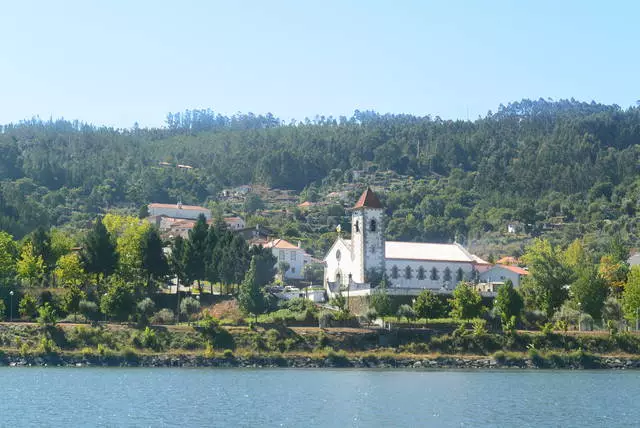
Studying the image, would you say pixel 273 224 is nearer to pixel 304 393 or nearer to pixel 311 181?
pixel 311 181

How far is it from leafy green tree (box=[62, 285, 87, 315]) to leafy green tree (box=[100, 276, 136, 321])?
1829 mm

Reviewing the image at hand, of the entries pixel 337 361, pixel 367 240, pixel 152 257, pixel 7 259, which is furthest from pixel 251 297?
pixel 7 259

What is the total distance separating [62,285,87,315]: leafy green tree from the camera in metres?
77.1

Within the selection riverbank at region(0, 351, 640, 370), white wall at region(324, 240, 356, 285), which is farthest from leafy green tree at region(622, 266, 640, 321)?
white wall at region(324, 240, 356, 285)

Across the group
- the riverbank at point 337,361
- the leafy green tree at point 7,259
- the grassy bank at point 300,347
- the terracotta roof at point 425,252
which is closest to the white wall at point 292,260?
the terracotta roof at point 425,252

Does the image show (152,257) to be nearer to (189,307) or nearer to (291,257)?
(189,307)

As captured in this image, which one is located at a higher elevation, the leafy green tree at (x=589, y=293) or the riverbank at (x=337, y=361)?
the leafy green tree at (x=589, y=293)

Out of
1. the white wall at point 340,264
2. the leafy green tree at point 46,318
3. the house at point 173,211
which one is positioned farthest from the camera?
the house at point 173,211

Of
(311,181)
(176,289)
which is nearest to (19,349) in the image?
(176,289)

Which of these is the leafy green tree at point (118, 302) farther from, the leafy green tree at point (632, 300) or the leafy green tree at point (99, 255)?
the leafy green tree at point (632, 300)

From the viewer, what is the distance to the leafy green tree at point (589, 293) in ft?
274

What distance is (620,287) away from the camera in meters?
91.8

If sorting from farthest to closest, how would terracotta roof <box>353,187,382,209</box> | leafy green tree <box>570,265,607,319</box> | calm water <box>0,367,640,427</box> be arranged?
1. terracotta roof <box>353,187,382,209</box>
2. leafy green tree <box>570,265,607,319</box>
3. calm water <box>0,367,640,427</box>

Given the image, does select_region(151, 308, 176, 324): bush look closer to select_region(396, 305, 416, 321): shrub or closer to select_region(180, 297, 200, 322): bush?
select_region(180, 297, 200, 322): bush
